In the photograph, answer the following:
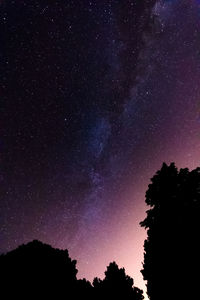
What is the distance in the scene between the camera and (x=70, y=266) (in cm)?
1880

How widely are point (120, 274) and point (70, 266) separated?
24.8ft

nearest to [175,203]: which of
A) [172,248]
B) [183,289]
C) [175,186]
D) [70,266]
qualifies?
[175,186]

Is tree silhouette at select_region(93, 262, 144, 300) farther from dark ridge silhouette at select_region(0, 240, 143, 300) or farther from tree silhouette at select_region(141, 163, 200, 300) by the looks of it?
tree silhouette at select_region(141, 163, 200, 300)

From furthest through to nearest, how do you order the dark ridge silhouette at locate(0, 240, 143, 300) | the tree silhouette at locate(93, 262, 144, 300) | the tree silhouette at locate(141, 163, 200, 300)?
the tree silhouette at locate(93, 262, 144, 300) < the dark ridge silhouette at locate(0, 240, 143, 300) < the tree silhouette at locate(141, 163, 200, 300)

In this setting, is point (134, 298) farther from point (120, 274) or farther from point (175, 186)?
point (175, 186)

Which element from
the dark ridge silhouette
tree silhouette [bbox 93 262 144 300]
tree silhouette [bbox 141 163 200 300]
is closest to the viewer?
tree silhouette [bbox 141 163 200 300]

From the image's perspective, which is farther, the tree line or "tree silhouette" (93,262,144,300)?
"tree silhouette" (93,262,144,300)

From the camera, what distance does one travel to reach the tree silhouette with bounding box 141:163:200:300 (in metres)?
13.0

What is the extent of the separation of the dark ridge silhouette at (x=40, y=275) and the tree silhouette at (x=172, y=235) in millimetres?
5617

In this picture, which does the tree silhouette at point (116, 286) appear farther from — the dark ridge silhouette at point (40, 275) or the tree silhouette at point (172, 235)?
the tree silhouette at point (172, 235)

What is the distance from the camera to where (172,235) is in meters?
13.7

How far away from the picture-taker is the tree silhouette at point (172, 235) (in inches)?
511

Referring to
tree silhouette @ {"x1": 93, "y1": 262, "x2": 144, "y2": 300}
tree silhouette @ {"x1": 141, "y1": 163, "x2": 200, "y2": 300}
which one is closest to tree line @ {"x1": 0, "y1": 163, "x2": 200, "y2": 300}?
tree silhouette @ {"x1": 141, "y1": 163, "x2": 200, "y2": 300}

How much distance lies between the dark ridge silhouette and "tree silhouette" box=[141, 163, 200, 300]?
5617 millimetres
